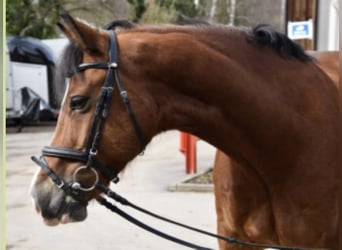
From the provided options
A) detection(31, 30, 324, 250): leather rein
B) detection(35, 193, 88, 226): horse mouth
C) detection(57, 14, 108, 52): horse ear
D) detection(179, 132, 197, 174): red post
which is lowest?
detection(179, 132, 197, 174): red post

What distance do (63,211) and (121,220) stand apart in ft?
14.3

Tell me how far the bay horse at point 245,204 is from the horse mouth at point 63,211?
0.64 meters

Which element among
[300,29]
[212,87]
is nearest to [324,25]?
[300,29]

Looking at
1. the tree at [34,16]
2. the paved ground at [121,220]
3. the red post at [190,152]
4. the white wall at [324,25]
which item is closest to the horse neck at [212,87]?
the paved ground at [121,220]

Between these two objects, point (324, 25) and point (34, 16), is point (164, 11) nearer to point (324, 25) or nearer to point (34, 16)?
point (34, 16)

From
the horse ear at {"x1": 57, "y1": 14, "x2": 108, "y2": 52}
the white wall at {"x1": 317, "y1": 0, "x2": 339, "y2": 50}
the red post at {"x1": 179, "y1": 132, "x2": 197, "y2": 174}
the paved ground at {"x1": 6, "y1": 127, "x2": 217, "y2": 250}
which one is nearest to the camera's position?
the horse ear at {"x1": 57, "y1": 14, "x2": 108, "y2": 52}

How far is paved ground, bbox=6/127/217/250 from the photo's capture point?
552 centimetres

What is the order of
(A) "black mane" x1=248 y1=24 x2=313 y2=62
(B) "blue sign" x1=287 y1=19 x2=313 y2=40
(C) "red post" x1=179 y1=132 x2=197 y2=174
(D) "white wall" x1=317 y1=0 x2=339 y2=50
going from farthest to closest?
(C) "red post" x1=179 y1=132 x2=197 y2=174, (D) "white wall" x1=317 y1=0 x2=339 y2=50, (B) "blue sign" x1=287 y1=19 x2=313 y2=40, (A) "black mane" x1=248 y1=24 x2=313 y2=62

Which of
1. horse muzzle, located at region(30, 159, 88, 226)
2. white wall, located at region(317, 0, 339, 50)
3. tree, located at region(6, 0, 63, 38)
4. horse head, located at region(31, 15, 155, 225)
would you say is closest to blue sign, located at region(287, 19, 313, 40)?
white wall, located at region(317, 0, 339, 50)

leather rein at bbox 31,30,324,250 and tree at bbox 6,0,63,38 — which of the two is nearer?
leather rein at bbox 31,30,324,250

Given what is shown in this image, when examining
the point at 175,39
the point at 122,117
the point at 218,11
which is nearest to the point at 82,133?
the point at 122,117

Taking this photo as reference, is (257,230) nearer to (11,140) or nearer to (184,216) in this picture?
(184,216)

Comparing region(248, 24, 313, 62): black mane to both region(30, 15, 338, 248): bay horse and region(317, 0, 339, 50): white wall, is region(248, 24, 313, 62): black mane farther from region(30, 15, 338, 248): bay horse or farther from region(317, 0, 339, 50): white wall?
region(317, 0, 339, 50): white wall

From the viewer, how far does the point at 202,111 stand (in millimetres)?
2219
